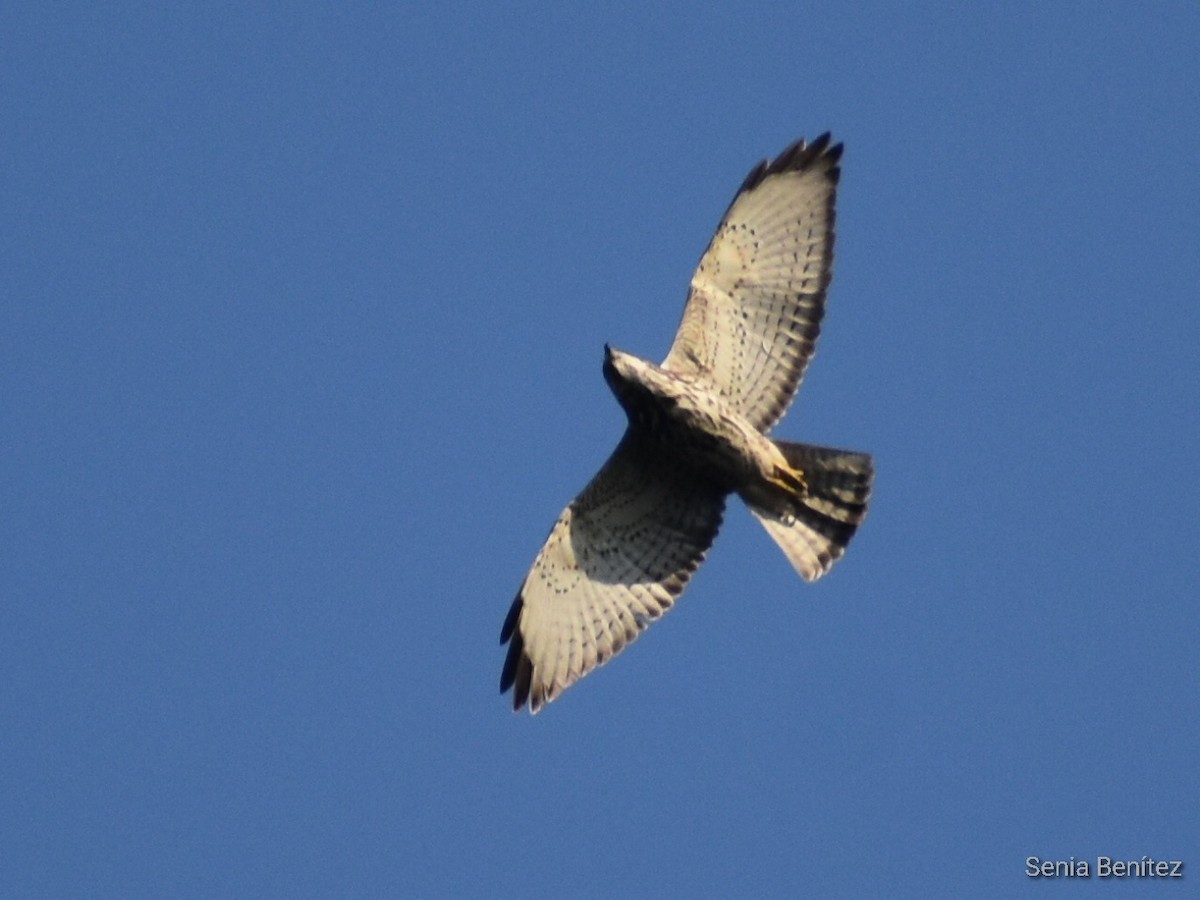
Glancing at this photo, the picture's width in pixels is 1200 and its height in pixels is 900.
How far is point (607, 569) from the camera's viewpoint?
991 cm

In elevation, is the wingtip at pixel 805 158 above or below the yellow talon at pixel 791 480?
above

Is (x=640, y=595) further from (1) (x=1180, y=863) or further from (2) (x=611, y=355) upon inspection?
(1) (x=1180, y=863)

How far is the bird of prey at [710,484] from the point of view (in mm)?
9672

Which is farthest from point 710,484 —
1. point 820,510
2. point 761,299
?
point 761,299

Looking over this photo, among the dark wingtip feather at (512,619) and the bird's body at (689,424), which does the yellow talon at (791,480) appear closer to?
the bird's body at (689,424)

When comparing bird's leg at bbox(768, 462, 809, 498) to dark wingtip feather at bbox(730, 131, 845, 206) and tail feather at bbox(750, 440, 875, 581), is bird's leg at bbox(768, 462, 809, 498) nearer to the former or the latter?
tail feather at bbox(750, 440, 875, 581)

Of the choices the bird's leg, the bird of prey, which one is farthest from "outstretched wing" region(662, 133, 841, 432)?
the bird's leg

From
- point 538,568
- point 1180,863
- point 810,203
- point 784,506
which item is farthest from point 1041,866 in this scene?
point 810,203

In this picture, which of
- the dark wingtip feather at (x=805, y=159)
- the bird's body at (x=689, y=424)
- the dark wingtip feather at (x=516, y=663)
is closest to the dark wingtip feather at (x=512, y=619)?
the dark wingtip feather at (x=516, y=663)

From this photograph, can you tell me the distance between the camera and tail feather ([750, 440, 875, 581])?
375 inches

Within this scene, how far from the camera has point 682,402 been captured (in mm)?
9328

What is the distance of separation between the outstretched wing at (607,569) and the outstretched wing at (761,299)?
621 millimetres

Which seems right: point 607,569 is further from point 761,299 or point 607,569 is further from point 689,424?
point 761,299

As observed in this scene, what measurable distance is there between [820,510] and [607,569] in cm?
130
